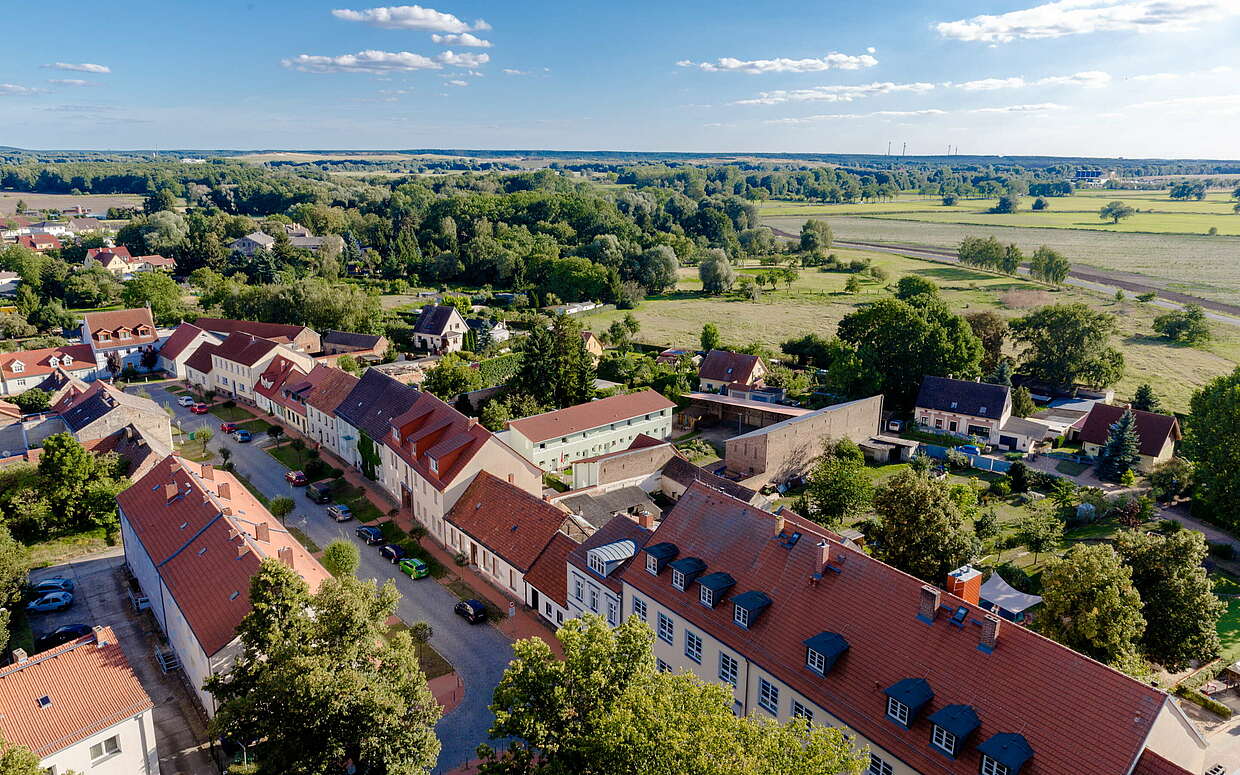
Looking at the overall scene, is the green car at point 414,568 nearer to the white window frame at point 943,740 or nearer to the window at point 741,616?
the window at point 741,616

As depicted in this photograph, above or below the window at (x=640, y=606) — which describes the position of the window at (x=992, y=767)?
above

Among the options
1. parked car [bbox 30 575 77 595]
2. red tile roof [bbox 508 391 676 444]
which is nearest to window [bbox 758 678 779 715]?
red tile roof [bbox 508 391 676 444]

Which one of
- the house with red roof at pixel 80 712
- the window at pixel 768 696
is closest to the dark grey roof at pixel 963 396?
the window at pixel 768 696

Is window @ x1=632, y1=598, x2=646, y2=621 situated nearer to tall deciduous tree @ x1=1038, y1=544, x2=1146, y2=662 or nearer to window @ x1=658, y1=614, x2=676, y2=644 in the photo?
window @ x1=658, y1=614, x2=676, y2=644

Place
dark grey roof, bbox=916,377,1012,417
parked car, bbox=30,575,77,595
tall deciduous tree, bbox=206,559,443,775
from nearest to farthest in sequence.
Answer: tall deciduous tree, bbox=206,559,443,775 < parked car, bbox=30,575,77,595 < dark grey roof, bbox=916,377,1012,417

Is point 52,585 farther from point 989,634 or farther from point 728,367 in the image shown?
point 728,367

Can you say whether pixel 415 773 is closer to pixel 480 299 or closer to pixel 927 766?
pixel 927 766
